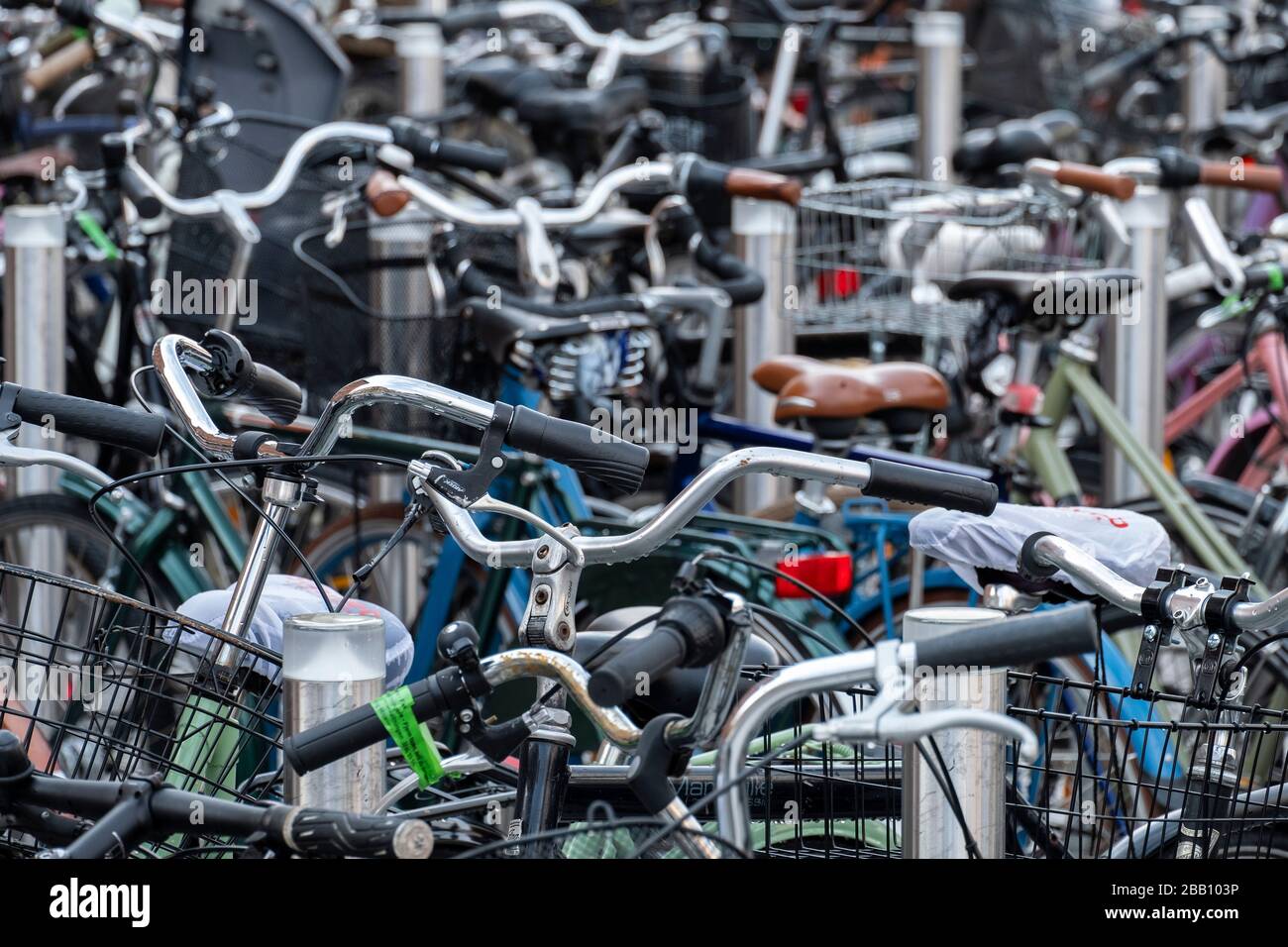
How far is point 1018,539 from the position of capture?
99.3 inches

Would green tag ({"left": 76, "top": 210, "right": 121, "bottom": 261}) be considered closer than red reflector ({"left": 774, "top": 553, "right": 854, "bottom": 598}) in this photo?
No

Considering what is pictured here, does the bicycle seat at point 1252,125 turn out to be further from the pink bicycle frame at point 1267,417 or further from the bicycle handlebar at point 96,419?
the bicycle handlebar at point 96,419


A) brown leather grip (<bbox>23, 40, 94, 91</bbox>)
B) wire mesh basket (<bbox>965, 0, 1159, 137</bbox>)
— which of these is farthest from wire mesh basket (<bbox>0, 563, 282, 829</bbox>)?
wire mesh basket (<bbox>965, 0, 1159, 137</bbox>)

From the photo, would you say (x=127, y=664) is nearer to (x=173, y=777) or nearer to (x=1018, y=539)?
(x=173, y=777)

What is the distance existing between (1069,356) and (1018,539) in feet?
6.54

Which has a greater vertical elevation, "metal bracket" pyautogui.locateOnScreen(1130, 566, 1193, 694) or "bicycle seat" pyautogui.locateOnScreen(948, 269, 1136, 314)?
"bicycle seat" pyautogui.locateOnScreen(948, 269, 1136, 314)

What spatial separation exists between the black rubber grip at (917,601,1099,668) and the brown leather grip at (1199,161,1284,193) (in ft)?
11.4

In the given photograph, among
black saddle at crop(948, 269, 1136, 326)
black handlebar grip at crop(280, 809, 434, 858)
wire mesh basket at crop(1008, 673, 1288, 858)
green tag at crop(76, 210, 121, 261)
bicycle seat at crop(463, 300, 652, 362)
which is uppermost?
green tag at crop(76, 210, 121, 261)

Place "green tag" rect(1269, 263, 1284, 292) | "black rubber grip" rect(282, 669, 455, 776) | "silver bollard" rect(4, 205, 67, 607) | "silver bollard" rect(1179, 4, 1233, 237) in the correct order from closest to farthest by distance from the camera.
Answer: "black rubber grip" rect(282, 669, 455, 776) → "silver bollard" rect(4, 205, 67, 607) → "green tag" rect(1269, 263, 1284, 292) → "silver bollard" rect(1179, 4, 1233, 237)

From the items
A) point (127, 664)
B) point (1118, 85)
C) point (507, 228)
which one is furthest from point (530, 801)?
point (1118, 85)

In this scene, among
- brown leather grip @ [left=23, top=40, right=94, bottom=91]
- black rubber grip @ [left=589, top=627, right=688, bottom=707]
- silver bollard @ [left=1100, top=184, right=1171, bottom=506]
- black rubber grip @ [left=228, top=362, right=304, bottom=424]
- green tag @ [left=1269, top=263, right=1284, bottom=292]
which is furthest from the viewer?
brown leather grip @ [left=23, top=40, right=94, bottom=91]

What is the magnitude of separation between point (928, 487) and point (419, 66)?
4779 millimetres

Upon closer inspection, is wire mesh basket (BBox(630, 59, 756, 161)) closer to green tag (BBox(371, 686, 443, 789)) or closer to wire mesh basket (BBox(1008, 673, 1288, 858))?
wire mesh basket (BBox(1008, 673, 1288, 858))

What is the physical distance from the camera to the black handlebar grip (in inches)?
67.9
